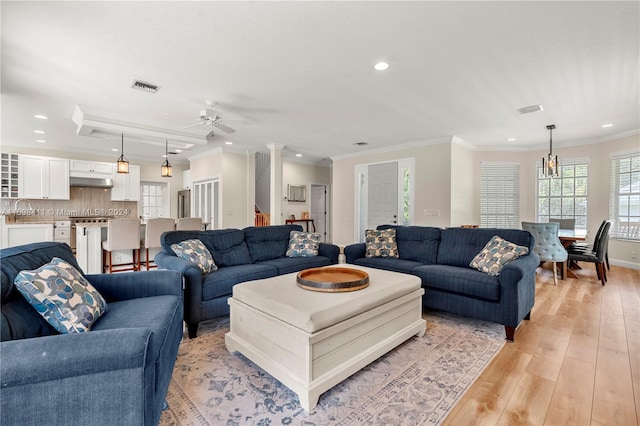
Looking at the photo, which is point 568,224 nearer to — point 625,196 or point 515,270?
point 625,196

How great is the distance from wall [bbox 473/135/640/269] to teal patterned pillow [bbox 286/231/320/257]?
4.58 meters

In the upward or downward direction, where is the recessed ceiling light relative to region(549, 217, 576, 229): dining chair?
upward

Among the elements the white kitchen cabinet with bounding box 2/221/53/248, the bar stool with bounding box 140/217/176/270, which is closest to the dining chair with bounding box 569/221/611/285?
the bar stool with bounding box 140/217/176/270

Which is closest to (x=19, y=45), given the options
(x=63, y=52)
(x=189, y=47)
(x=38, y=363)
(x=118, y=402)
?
(x=63, y=52)

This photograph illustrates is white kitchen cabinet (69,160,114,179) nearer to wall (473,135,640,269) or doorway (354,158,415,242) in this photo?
doorway (354,158,415,242)

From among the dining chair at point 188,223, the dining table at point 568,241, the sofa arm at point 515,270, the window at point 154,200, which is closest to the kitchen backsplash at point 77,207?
the window at point 154,200

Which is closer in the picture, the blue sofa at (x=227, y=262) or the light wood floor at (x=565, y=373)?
Answer: the light wood floor at (x=565, y=373)

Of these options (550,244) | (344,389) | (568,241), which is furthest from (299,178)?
(344,389)

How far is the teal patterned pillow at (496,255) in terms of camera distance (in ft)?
9.87

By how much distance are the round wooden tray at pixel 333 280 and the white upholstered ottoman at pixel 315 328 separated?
6 centimetres

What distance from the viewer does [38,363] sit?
109 cm

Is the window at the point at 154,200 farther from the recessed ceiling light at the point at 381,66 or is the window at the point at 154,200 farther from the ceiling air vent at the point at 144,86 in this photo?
the recessed ceiling light at the point at 381,66

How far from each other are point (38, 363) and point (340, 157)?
23.8 ft

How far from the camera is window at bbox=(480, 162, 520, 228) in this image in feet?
23.1
